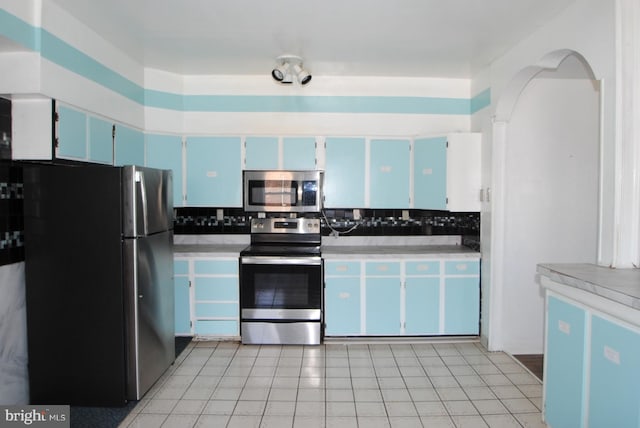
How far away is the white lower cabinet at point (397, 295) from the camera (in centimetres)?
359

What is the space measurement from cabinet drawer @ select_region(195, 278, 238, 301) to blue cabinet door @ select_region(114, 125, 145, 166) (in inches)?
50.1

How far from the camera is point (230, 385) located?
9.35ft

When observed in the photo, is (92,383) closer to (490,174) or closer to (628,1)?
(490,174)

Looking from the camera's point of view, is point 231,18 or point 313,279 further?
point 313,279

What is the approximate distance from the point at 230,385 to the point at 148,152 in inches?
92.6

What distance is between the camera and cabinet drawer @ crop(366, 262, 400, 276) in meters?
3.60

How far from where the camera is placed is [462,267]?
3604mm

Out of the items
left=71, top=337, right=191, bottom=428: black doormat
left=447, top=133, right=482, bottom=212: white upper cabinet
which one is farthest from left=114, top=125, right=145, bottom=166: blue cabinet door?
left=447, top=133, right=482, bottom=212: white upper cabinet

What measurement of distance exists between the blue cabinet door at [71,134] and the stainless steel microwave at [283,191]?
4.95ft

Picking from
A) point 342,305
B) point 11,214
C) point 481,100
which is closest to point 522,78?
point 481,100

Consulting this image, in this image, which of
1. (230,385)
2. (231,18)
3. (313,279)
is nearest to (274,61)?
(231,18)

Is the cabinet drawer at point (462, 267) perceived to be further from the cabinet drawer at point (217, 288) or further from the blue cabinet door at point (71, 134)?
the blue cabinet door at point (71, 134)

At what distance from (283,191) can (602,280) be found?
2757 millimetres

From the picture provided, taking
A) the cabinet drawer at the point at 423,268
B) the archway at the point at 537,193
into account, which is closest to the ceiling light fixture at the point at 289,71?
the archway at the point at 537,193
